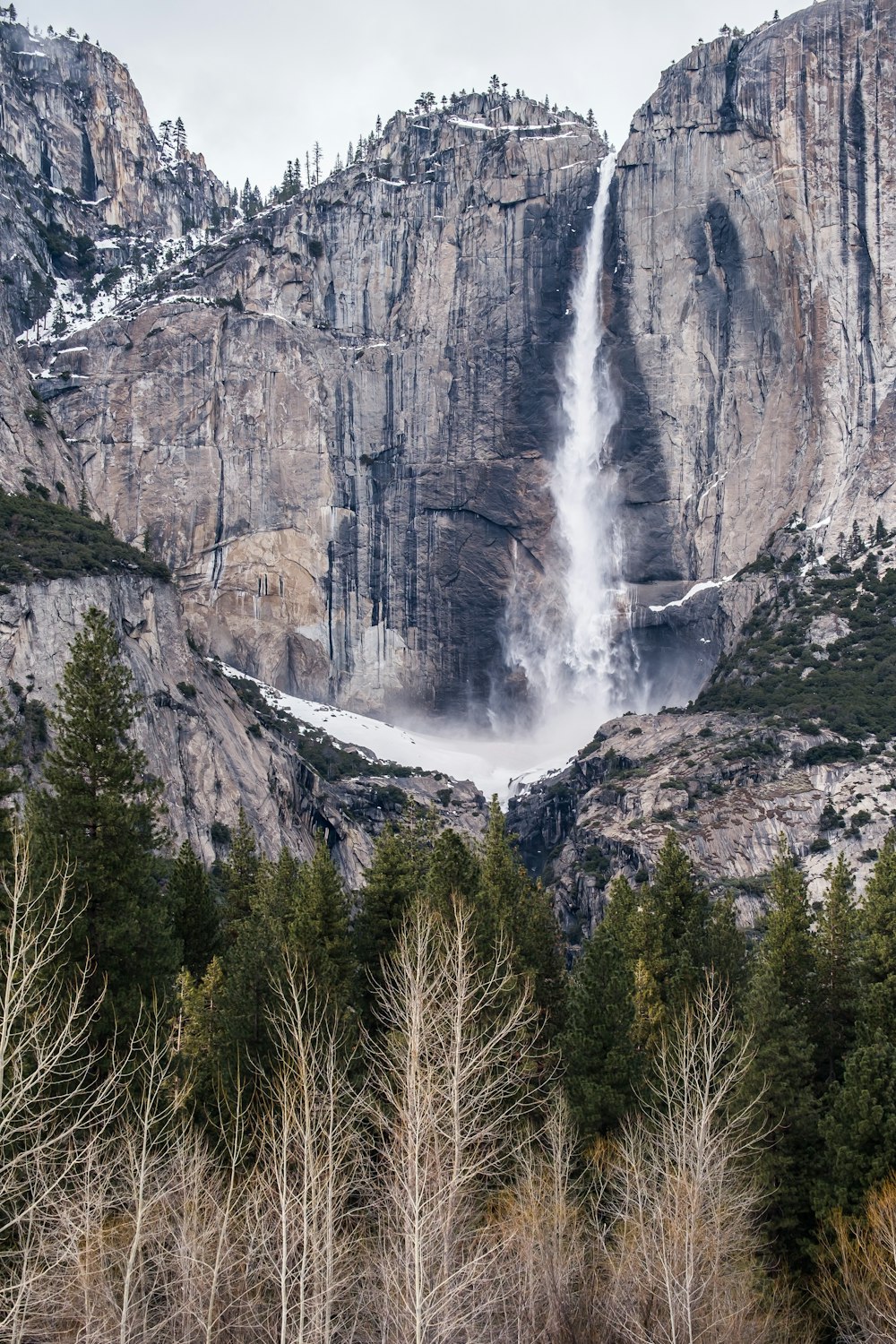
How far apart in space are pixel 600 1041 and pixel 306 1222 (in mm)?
15606

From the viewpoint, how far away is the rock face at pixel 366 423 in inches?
4756

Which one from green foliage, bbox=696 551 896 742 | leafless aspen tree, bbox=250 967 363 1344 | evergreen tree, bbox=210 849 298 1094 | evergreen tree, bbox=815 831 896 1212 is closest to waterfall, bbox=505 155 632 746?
green foliage, bbox=696 551 896 742

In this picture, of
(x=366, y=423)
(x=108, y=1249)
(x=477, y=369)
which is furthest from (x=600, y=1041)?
(x=366, y=423)

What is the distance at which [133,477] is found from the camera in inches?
4705

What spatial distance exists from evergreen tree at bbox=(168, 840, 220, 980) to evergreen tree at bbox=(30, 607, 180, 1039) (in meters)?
5.66

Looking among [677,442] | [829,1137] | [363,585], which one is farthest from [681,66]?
[829,1137]

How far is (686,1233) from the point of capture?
83.1ft

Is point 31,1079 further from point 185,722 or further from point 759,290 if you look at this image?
point 759,290

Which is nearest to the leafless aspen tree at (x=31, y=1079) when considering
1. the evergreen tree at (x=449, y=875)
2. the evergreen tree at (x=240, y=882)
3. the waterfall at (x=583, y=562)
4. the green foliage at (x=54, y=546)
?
the evergreen tree at (x=449, y=875)

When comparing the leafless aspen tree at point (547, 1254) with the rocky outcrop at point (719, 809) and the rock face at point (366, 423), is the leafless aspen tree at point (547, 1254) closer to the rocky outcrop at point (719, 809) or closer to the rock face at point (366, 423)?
the rocky outcrop at point (719, 809)

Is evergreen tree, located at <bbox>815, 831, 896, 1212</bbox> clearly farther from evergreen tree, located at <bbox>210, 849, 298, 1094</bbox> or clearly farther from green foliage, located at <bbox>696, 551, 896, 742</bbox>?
green foliage, located at <bbox>696, 551, 896, 742</bbox>

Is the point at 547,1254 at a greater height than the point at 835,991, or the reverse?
the point at 835,991

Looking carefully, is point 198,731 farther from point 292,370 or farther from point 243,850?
point 292,370

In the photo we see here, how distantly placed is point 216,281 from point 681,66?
42027 mm
